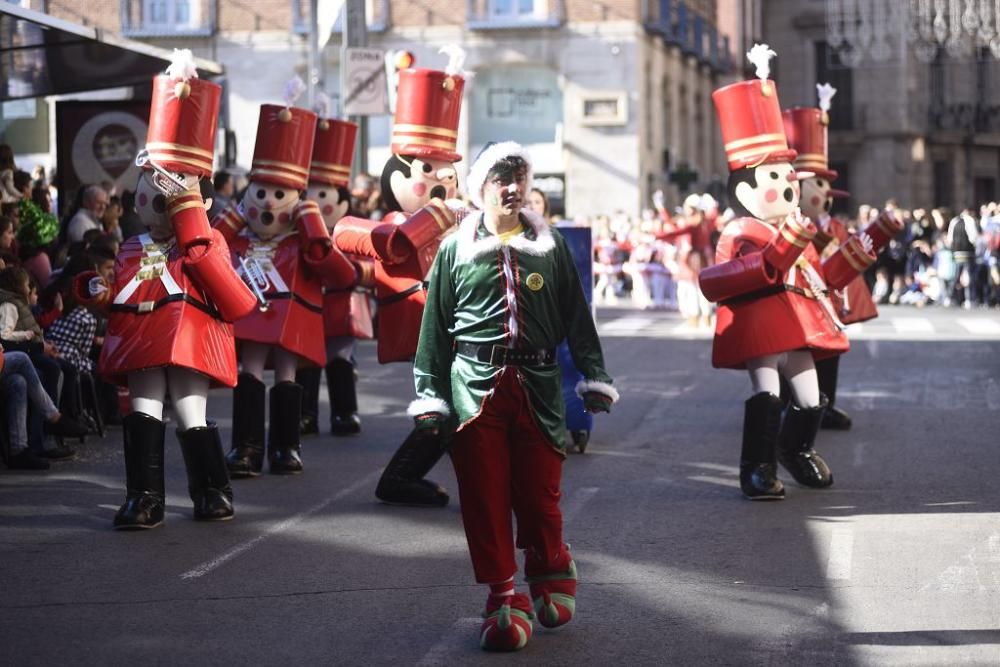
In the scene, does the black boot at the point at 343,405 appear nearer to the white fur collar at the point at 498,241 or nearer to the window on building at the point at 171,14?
the white fur collar at the point at 498,241

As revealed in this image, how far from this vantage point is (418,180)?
34.4 feet

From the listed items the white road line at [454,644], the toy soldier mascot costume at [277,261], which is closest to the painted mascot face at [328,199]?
the toy soldier mascot costume at [277,261]

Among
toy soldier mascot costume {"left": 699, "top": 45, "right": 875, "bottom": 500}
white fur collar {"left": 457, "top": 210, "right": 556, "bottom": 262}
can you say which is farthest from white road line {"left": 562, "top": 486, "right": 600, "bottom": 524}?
white fur collar {"left": 457, "top": 210, "right": 556, "bottom": 262}

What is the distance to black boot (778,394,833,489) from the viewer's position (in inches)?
401

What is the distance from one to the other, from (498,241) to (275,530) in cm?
283

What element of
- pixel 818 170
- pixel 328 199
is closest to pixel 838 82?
pixel 818 170

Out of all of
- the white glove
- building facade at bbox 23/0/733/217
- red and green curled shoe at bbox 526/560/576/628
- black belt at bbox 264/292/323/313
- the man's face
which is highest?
building facade at bbox 23/0/733/217

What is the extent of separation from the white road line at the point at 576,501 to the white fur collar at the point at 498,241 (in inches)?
105

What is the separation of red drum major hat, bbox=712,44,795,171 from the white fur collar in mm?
3306

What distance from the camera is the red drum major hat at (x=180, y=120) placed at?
8992 millimetres

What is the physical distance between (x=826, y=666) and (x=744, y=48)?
170ft

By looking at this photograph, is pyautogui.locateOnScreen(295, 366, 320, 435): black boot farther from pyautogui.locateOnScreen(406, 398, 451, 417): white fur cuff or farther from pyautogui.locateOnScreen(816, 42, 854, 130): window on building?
pyautogui.locateOnScreen(816, 42, 854, 130): window on building

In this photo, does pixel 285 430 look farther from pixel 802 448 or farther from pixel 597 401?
pixel 597 401

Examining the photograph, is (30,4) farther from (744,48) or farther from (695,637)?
(744,48)
